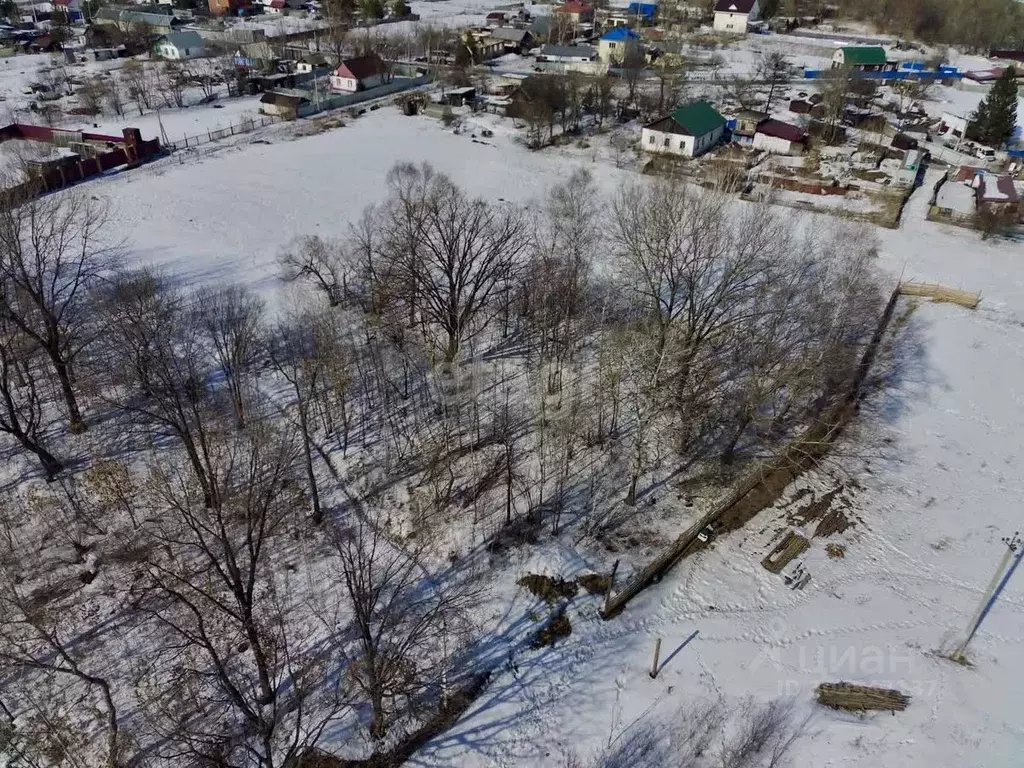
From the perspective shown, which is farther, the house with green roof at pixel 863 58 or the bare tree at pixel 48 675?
the house with green roof at pixel 863 58

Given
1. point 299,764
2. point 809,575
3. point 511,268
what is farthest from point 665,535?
point 511,268

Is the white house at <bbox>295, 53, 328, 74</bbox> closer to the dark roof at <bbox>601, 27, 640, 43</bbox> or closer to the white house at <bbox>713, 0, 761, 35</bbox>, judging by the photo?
the dark roof at <bbox>601, 27, 640, 43</bbox>

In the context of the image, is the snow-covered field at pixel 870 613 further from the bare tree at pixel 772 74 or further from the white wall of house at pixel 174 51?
the white wall of house at pixel 174 51

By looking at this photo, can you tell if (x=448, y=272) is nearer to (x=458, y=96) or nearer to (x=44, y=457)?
(x=44, y=457)

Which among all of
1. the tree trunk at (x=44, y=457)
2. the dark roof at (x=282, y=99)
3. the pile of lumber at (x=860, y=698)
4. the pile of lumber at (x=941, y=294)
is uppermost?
the dark roof at (x=282, y=99)

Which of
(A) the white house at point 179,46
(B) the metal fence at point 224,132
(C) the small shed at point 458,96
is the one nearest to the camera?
(B) the metal fence at point 224,132

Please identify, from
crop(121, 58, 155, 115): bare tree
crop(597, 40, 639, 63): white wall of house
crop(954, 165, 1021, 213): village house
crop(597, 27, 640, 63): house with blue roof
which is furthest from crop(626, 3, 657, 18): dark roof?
crop(121, 58, 155, 115): bare tree

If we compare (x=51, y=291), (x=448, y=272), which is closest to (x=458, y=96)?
(x=448, y=272)

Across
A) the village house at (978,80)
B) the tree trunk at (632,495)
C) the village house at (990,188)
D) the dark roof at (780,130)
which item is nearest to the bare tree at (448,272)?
the tree trunk at (632,495)
